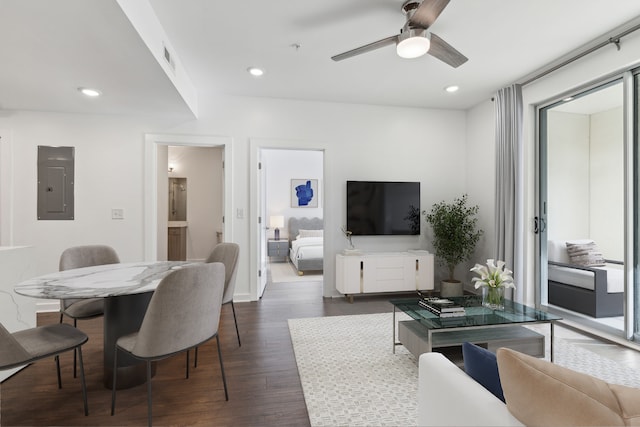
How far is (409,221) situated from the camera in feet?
15.0

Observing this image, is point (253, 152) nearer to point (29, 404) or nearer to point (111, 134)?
point (111, 134)

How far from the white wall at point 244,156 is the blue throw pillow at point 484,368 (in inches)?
134

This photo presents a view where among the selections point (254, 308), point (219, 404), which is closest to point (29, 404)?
point (219, 404)

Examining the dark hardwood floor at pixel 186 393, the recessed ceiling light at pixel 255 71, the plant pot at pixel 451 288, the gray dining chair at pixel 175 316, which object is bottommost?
the dark hardwood floor at pixel 186 393

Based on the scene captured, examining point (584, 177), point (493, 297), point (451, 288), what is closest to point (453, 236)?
point (451, 288)

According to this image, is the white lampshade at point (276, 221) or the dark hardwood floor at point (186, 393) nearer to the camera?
the dark hardwood floor at point (186, 393)

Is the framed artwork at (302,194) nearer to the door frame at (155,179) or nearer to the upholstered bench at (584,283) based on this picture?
the door frame at (155,179)

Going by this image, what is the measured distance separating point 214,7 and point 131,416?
2.74 metres

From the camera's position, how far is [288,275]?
232 inches

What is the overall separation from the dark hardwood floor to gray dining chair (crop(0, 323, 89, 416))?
0.22 metres

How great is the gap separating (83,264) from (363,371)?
2447mm

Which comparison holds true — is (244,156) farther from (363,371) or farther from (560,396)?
(560,396)

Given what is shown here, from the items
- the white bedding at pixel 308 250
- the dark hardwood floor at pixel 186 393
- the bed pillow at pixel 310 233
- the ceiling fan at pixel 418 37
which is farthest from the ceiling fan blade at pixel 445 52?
the bed pillow at pixel 310 233

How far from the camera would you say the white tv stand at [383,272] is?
4160 mm
